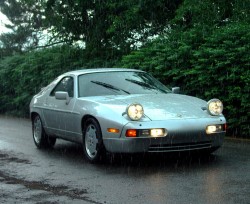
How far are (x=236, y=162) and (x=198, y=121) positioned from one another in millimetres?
881

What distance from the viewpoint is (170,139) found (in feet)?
24.5

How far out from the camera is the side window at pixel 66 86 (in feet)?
30.4

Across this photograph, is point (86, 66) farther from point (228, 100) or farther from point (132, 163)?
point (132, 163)

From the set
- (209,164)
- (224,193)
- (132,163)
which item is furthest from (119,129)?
(224,193)

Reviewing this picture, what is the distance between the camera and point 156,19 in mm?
17547

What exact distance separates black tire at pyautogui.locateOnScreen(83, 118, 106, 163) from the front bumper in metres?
0.27

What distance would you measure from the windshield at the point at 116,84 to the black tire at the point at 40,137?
4.98 ft

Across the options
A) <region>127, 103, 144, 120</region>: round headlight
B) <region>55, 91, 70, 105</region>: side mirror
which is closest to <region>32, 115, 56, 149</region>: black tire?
<region>55, 91, 70, 105</region>: side mirror

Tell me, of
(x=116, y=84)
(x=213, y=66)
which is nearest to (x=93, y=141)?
(x=116, y=84)

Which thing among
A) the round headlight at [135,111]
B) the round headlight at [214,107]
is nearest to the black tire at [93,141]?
the round headlight at [135,111]

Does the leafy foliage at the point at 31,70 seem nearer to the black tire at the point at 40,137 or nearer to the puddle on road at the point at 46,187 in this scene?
the black tire at the point at 40,137

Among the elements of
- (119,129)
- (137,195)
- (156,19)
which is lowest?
(137,195)

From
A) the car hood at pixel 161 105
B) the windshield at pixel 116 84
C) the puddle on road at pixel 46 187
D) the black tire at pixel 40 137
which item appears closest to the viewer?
the puddle on road at pixel 46 187

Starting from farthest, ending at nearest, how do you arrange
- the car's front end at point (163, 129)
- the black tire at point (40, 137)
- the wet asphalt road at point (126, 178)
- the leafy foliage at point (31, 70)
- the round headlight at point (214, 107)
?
the leafy foliage at point (31, 70)
the black tire at point (40, 137)
the round headlight at point (214, 107)
the car's front end at point (163, 129)
the wet asphalt road at point (126, 178)
